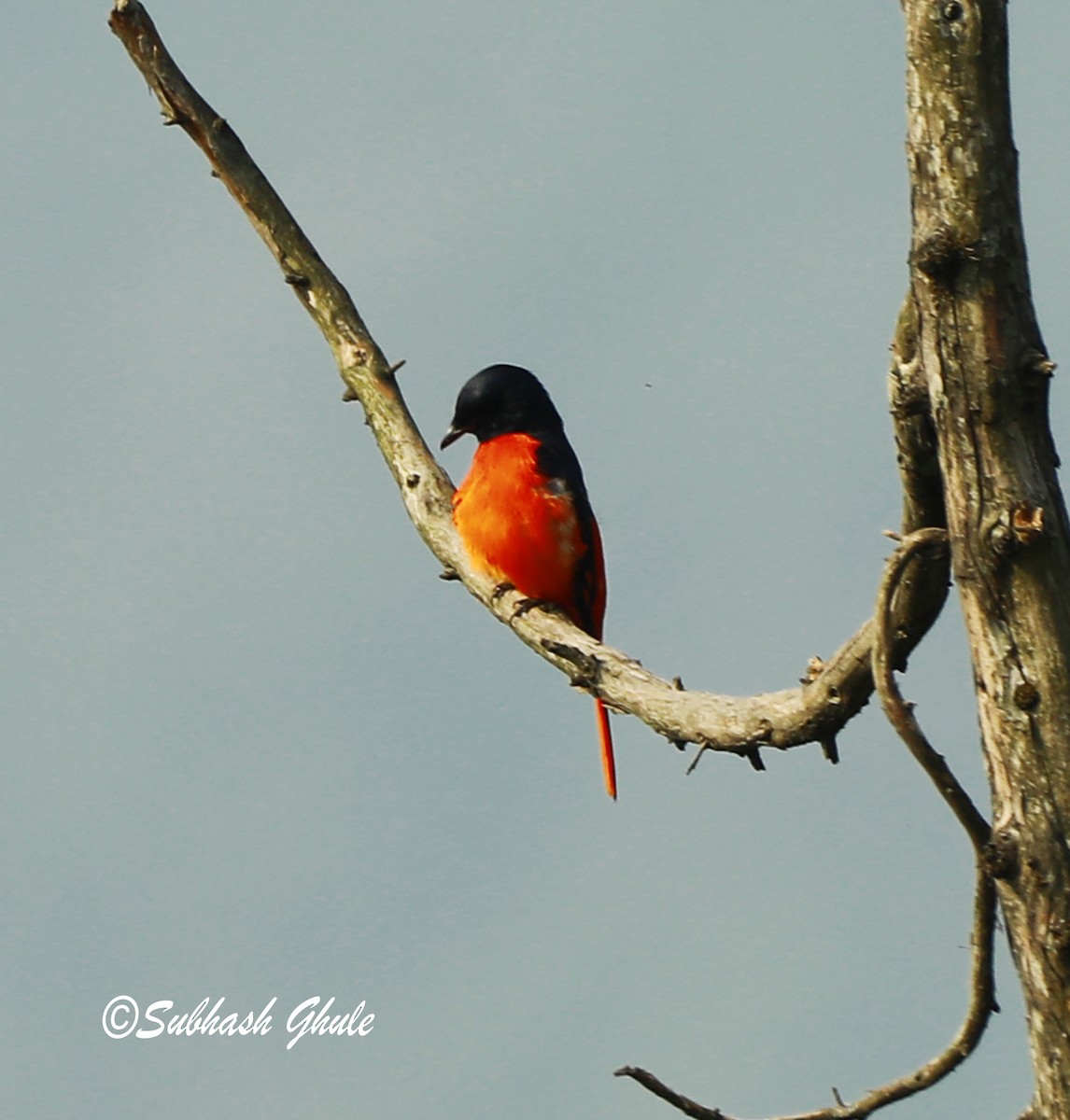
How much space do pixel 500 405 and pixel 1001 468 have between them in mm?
5213

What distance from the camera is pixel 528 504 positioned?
841 centimetres

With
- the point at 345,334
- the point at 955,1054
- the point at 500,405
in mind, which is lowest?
the point at 955,1054

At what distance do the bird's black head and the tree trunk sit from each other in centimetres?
501

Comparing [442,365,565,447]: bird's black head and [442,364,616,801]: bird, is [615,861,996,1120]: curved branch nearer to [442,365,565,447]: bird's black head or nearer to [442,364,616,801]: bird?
[442,364,616,801]: bird

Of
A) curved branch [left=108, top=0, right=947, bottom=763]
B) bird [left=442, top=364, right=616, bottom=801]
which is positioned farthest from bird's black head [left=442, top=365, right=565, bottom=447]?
curved branch [left=108, top=0, right=947, bottom=763]

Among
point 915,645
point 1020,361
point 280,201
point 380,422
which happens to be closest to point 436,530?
point 380,422

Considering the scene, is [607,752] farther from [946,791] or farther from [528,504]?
[946,791]

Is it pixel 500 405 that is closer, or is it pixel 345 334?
pixel 345 334

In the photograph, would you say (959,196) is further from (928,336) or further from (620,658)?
(620,658)

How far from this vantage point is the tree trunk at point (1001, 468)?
4172 mm

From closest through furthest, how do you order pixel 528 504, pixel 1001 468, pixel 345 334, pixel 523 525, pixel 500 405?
1. pixel 1001 468
2. pixel 345 334
3. pixel 523 525
4. pixel 528 504
5. pixel 500 405

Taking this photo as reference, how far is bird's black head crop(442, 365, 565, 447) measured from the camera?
927 cm

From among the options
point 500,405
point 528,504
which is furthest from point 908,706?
point 500,405

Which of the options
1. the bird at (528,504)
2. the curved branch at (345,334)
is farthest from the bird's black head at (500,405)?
the curved branch at (345,334)
